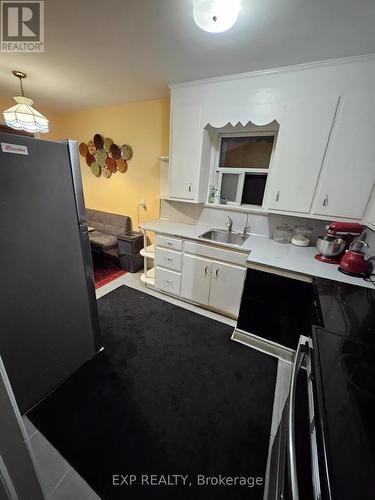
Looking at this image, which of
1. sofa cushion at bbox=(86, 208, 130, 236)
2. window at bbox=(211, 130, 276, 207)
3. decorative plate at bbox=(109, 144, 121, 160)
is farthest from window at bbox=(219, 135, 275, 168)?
sofa cushion at bbox=(86, 208, 130, 236)

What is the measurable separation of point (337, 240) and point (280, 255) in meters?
0.49

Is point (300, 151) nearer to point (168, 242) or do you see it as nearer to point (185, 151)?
point (185, 151)

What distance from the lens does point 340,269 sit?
160 cm

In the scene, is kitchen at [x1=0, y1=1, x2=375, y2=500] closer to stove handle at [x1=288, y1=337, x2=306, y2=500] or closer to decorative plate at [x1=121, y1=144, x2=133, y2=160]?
stove handle at [x1=288, y1=337, x2=306, y2=500]

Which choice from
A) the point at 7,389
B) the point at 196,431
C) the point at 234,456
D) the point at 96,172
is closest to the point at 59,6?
the point at 7,389

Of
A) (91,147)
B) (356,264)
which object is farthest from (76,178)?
(91,147)

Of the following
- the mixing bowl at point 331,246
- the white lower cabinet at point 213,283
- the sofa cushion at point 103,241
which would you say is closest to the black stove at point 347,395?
the mixing bowl at point 331,246

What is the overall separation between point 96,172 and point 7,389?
370cm

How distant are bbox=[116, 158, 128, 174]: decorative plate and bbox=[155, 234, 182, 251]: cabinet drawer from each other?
157 centimetres

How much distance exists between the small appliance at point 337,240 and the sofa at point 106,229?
285 centimetres

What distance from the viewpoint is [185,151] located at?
7.60 feet

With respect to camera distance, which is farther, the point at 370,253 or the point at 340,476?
the point at 370,253

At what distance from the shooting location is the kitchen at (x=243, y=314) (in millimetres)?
763

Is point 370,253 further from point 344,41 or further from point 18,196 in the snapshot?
point 18,196
